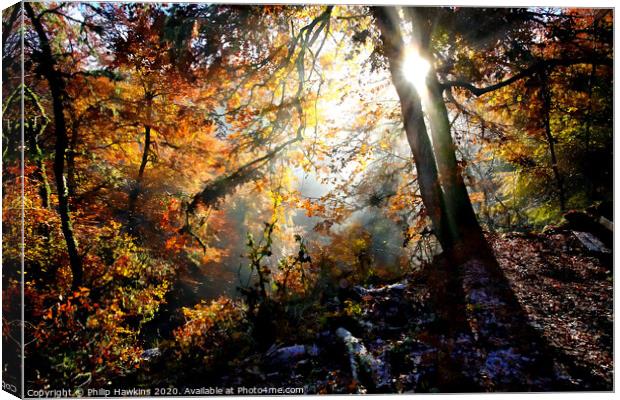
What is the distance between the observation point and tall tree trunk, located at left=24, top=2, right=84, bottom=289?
385 centimetres

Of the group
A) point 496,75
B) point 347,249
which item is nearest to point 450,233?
point 347,249

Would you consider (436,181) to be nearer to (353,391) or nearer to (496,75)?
(496,75)

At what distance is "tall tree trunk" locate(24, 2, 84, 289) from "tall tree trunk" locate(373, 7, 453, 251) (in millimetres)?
3701

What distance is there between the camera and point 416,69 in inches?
203

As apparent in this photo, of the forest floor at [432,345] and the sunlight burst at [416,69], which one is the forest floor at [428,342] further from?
the sunlight burst at [416,69]

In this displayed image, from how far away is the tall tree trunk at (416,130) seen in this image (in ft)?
16.4

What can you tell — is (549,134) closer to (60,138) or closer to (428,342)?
(428,342)

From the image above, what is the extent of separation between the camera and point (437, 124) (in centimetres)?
533

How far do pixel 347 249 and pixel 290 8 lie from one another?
112 inches

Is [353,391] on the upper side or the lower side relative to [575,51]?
lower

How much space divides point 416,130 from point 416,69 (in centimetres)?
79

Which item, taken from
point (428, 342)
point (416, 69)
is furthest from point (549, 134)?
point (428, 342)

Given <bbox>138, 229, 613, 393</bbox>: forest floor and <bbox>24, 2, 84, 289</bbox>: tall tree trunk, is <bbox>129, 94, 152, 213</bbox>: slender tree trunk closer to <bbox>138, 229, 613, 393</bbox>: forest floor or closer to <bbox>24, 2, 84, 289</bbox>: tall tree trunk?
<bbox>24, 2, 84, 289</bbox>: tall tree trunk

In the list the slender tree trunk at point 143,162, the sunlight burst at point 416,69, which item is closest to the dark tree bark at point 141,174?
the slender tree trunk at point 143,162
